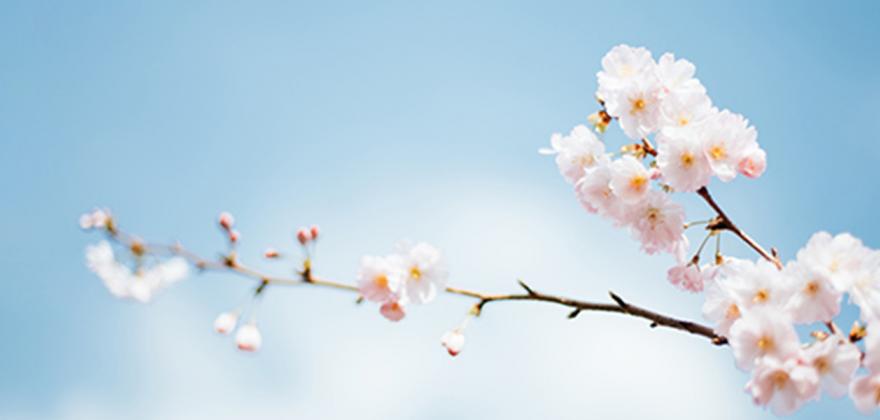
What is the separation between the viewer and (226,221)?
2396mm

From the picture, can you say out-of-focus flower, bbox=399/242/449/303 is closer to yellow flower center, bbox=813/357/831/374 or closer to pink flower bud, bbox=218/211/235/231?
pink flower bud, bbox=218/211/235/231

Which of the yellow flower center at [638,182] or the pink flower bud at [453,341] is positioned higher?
the yellow flower center at [638,182]

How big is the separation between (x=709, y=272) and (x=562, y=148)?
804mm

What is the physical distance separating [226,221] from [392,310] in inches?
25.4

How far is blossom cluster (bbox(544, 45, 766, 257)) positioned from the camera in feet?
8.92

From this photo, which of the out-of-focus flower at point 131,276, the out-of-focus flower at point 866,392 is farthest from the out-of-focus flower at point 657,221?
the out-of-focus flower at point 131,276

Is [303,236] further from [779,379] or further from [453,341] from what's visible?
[779,379]

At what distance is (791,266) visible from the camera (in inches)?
89.3

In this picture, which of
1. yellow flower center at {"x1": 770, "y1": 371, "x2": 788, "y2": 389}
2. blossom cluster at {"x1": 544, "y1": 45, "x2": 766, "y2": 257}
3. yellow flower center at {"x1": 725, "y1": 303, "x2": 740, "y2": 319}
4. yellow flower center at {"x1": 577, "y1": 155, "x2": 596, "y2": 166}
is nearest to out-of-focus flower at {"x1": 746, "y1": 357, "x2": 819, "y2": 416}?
yellow flower center at {"x1": 770, "y1": 371, "x2": 788, "y2": 389}

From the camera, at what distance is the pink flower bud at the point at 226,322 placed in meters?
2.50

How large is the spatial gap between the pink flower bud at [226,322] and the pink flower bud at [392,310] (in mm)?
503

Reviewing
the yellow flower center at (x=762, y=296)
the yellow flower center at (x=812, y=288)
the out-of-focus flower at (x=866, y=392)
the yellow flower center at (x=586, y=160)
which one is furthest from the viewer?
the yellow flower center at (x=586, y=160)

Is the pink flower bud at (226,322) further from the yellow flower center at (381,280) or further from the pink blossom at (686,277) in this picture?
the pink blossom at (686,277)

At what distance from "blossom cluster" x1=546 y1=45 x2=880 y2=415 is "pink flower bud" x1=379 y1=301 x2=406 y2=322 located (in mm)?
895
